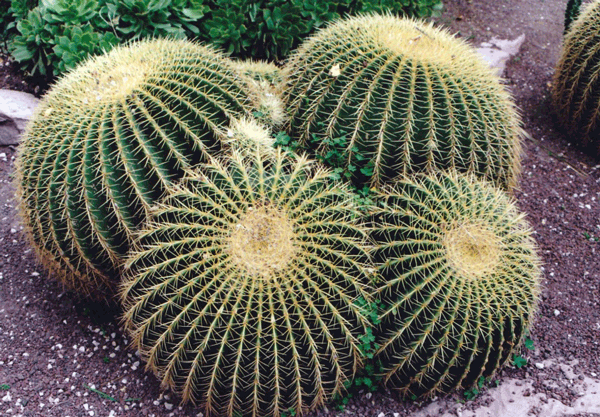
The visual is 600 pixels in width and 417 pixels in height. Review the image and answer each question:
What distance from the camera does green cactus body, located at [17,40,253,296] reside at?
296 centimetres

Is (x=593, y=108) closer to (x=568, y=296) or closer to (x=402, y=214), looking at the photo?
(x=568, y=296)

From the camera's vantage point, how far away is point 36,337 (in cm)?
338

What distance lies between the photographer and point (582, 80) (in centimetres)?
504

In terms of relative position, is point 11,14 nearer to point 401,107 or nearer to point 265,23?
point 265,23

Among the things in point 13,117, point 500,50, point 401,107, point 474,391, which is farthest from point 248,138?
point 500,50

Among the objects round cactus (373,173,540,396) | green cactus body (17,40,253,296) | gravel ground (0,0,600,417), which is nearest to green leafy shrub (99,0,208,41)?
gravel ground (0,0,600,417)

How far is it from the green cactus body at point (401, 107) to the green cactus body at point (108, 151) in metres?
0.58

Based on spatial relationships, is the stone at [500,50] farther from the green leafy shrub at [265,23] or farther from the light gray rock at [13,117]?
the light gray rock at [13,117]

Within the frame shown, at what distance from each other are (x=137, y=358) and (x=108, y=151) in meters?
1.22

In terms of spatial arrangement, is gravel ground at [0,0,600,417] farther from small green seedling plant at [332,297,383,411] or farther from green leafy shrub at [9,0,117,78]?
green leafy shrub at [9,0,117,78]

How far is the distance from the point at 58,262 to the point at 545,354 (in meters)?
A: 2.94

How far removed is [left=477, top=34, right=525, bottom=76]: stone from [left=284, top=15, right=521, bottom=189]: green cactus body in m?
3.26

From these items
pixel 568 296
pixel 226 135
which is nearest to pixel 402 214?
pixel 226 135

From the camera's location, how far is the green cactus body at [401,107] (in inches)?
126
